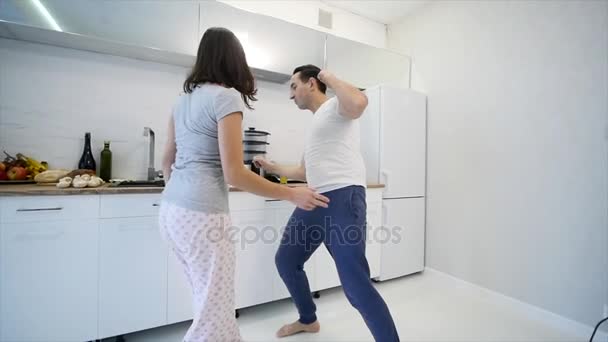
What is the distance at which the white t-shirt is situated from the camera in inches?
49.9

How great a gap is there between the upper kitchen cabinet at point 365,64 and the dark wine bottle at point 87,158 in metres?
1.88

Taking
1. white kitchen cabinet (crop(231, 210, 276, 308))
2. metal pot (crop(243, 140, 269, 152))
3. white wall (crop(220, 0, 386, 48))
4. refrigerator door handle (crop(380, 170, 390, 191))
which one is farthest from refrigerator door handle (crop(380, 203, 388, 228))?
white wall (crop(220, 0, 386, 48))

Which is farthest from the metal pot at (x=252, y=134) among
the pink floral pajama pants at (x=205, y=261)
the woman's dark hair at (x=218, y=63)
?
the pink floral pajama pants at (x=205, y=261)

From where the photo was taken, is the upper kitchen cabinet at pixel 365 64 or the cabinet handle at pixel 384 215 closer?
the cabinet handle at pixel 384 215

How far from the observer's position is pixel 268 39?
2104mm

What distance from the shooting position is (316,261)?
1976mm

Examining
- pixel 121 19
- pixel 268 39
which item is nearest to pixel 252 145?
pixel 268 39

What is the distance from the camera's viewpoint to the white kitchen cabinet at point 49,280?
1.20m

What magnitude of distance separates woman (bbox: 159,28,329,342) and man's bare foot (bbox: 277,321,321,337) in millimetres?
742

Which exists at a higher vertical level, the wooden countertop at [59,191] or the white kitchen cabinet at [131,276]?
the wooden countertop at [59,191]

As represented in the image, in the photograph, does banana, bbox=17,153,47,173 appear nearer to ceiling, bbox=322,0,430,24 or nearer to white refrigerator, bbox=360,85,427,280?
white refrigerator, bbox=360,85,427,280

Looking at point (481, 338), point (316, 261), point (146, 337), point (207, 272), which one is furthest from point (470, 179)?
point (146, 337)

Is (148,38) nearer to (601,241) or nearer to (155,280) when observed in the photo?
(155,280)

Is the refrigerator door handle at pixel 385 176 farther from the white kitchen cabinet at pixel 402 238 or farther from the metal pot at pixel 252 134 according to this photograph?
the metal pot at pixel 252 134
